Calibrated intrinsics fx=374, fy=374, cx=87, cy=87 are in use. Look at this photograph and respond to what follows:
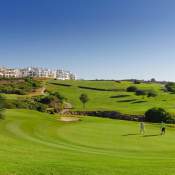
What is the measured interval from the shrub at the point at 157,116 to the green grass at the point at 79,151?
3080 cm

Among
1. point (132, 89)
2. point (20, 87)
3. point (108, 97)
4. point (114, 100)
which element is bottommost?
point (114, 100)

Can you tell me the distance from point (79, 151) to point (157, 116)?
4797 centimetres

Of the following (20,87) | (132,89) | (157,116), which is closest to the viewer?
Result: (157,116)

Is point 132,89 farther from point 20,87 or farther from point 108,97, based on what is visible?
point 20,87

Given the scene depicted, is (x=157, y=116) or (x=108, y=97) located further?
(x=108, y=97)

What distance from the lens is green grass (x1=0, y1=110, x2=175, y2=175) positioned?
20.4 meters

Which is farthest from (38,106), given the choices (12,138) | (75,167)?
(75,167)

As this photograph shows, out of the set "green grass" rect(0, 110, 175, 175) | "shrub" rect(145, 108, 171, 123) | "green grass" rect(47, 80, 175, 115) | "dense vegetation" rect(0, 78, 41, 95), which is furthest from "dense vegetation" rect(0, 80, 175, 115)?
"green grass" rect(0, 110, 175, 175)

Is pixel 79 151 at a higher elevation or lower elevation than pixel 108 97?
higher

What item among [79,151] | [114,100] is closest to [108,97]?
[114,100]

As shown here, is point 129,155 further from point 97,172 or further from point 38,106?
point 38,106

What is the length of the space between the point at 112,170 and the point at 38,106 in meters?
60.5

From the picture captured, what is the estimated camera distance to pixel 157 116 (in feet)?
242

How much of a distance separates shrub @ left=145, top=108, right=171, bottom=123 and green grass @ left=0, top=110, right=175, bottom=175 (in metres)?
30.8
